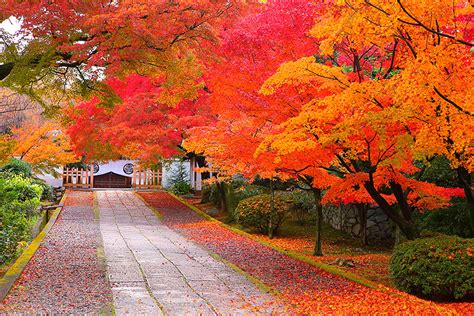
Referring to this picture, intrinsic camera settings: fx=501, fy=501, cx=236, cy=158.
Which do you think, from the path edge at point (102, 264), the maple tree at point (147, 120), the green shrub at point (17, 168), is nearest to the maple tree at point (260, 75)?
the path edge at point (102, 264)

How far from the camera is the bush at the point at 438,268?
714 cm

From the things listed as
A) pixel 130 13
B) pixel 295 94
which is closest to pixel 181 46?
pixel 130 13

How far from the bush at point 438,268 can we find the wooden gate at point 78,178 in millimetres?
24553

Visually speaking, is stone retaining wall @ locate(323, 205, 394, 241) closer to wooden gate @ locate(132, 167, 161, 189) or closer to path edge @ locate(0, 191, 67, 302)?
path edge @ locate(0, 191, 67, 302)

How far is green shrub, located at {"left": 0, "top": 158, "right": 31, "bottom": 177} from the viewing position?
830 inches

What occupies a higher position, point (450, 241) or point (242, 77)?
point (242, 77)

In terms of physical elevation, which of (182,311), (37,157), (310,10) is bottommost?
(182,311)

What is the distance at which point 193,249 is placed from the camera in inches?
435

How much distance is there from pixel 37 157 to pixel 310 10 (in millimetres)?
19392

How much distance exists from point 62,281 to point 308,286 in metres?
3.69

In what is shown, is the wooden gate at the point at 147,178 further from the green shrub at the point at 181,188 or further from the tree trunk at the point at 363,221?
the tree trunk at the point at 363,221

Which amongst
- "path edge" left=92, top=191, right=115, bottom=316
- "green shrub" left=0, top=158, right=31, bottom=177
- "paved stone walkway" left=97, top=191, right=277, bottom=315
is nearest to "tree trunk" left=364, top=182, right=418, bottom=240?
"paved stone walkway" left=97, top=191, right=277, bottom=315

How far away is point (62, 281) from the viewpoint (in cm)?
731

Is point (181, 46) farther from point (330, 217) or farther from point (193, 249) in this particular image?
point (330, 217)
